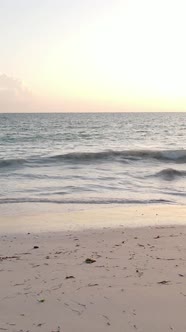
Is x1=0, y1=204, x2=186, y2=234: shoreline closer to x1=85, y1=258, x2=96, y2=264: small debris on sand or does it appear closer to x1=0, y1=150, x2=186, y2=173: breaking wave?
x1=85, y1=258, x2=96, y2=264: small debris on sand

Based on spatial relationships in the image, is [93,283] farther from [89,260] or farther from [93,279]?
[89,260]

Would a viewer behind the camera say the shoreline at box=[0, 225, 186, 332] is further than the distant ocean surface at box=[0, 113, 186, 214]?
No

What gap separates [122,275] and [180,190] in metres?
7.78

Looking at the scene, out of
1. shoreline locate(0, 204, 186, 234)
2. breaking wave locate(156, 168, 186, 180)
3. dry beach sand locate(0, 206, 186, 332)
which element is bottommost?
breaking wave locate(156, 168, 186, 180)

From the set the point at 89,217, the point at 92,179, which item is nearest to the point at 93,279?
the point at 89,217

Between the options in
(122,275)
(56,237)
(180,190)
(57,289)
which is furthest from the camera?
(180,190)

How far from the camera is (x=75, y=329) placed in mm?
3559

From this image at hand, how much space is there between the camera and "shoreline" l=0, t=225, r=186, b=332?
12.2 feet

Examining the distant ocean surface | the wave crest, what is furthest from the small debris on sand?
the wave crest

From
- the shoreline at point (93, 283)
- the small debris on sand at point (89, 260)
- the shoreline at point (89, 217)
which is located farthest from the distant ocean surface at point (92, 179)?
the small debris on sand at point (89, 260)

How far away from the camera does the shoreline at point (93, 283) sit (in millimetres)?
3705

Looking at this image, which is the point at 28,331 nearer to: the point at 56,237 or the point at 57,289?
the point at 57,289

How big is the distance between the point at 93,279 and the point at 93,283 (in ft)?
0.39

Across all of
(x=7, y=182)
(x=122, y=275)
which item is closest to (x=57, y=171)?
(x=7, y=182)
